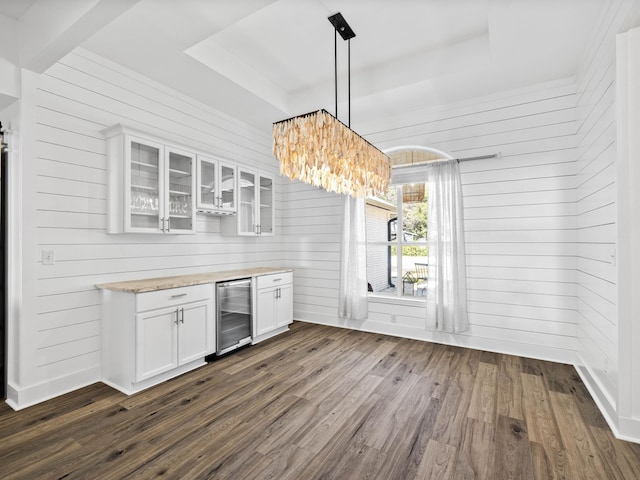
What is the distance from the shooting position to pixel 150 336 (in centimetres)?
275

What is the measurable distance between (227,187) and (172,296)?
149 cm

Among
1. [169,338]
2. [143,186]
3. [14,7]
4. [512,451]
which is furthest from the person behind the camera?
[143,186]

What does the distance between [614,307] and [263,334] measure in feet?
10.9

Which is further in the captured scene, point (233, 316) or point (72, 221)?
point (233, 316)

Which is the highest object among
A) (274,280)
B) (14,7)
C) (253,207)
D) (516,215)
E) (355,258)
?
(14,7)

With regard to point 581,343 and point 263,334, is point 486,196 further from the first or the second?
point 263,334

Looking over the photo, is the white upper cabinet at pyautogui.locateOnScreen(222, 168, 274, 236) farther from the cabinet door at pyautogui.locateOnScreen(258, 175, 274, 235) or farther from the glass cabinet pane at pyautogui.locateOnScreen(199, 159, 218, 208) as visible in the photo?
the glass cabinet pane at pyautogui.locateOnScreen(199, 159, 218, 208)

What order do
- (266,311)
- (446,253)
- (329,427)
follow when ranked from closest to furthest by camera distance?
(329,427)
(446,253)
(266,311)

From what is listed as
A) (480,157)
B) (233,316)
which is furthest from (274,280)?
(480,157)

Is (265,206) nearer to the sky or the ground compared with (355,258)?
nearer to the sky

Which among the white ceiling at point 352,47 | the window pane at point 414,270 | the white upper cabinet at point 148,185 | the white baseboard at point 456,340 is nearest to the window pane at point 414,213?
the window pane at point 414,270

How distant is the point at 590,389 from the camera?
2.67m

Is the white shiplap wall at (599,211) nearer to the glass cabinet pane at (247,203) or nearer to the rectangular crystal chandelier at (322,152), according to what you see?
the rectangular crystal chandelier at (322,152)

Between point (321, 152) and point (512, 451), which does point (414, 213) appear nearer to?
point (321, 152)
